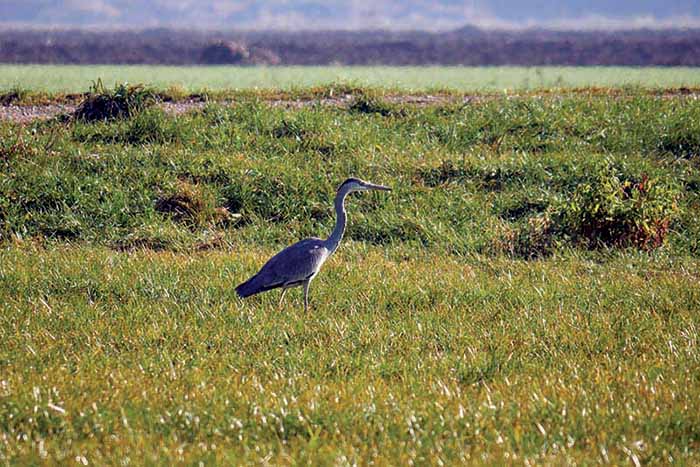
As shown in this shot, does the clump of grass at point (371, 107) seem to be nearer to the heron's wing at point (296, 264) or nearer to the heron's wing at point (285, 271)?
the heron's wing at point (296, 264)

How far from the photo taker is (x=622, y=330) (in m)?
8.11

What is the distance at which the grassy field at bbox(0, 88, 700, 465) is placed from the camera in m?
5.82

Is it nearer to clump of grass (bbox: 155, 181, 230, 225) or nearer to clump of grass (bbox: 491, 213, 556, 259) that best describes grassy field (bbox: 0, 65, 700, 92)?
clump of grass (bbox: 155, 181, 230, 225)

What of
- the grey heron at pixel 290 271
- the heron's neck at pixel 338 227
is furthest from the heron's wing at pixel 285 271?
the heron's neck at pixel 338 227

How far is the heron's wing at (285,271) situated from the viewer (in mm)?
9016

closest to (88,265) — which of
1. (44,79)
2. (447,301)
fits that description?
(447,301)

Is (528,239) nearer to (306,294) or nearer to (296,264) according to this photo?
(306,294)

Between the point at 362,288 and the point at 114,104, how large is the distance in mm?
8787

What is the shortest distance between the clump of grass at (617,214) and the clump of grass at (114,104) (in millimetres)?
7887

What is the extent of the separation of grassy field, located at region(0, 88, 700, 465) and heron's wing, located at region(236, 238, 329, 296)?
21cm

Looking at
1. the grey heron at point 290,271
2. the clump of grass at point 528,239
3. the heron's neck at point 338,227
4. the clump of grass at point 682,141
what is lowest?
the clump of grass at point 528,239

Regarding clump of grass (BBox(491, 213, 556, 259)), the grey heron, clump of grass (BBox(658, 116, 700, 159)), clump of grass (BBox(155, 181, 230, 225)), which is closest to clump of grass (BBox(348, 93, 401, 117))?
clump of grass (BBox(658, 116, 700, 159))

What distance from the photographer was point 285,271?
902 cm

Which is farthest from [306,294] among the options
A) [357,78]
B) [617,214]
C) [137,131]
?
[357,78]
